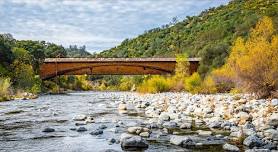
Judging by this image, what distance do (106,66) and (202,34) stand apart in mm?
20492

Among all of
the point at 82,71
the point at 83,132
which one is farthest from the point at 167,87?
the point at 83,132

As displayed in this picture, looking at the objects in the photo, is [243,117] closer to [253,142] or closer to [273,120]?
[273,120]

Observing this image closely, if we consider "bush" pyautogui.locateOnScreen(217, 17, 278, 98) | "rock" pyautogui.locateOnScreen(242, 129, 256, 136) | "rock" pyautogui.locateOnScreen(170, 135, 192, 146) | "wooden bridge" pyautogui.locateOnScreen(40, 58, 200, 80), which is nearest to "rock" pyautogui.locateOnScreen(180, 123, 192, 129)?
"rock" pyautogui.locateOnScreen(242, 129, 256, 136)

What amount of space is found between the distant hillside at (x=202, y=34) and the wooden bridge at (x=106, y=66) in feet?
21.0

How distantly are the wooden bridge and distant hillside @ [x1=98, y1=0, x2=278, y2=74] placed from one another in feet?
21.0

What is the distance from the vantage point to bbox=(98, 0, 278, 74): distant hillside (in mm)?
60438

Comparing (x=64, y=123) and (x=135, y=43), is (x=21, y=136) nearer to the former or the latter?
(x=64, y=123)

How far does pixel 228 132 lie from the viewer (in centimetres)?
1684

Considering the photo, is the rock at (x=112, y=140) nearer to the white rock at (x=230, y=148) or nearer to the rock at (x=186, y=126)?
the white rock at (x=230, y=148)

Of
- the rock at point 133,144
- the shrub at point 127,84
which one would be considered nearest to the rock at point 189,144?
the rock at point 133,144

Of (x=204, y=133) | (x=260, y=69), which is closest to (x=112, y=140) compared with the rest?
(x=204, y=133)

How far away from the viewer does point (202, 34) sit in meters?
80.4

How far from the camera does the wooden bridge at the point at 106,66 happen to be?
6975 cm

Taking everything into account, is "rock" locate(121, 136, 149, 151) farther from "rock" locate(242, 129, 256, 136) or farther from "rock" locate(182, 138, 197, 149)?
"rock" locate(242, 129, 256, 136)
